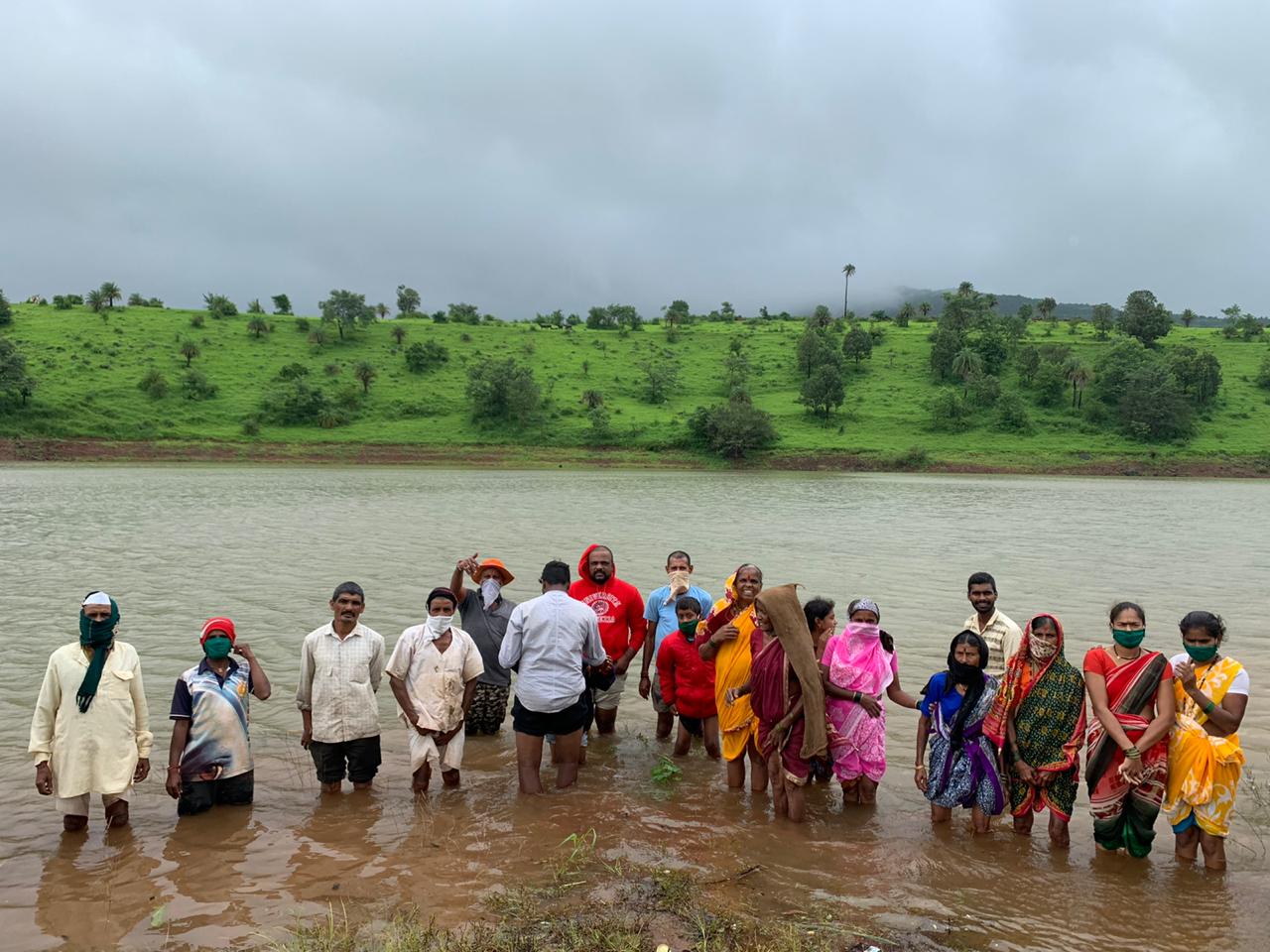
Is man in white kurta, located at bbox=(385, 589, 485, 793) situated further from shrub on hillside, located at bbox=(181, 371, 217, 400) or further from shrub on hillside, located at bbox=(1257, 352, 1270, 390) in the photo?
shrub on hillside, located at bbox=(1257, 352, 1270, 390)

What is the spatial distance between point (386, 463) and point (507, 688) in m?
46.5

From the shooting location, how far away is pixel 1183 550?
811 inches

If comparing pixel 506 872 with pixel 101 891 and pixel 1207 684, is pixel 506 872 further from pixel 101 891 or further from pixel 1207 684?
pixel 1207 684

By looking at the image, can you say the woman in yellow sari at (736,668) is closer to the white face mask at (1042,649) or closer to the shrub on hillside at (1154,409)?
the white face mask at (1042,649)

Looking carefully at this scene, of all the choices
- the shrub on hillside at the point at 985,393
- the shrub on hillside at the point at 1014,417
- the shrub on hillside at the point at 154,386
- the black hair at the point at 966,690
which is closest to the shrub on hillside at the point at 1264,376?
the shrub on hillside at the point at 1014,417

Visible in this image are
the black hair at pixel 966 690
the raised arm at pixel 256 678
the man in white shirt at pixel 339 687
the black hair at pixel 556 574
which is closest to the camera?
the black hair at pixel 966 690

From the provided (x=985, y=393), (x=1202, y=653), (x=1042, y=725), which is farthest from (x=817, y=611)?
(x=985, y=393)

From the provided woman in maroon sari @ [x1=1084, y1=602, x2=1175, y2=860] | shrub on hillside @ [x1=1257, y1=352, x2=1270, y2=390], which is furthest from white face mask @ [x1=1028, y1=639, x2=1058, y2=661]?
shrub on hillside @ [x1=1257, y1=352, x2=1270, y2=390]

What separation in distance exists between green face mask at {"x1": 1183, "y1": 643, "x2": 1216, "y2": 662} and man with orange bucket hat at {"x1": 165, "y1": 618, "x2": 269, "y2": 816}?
226 inches

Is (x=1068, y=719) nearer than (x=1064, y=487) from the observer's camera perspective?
Yes

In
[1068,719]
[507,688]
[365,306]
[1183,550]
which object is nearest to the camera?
[1068,719]

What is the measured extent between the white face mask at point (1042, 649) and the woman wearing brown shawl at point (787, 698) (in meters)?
1.35

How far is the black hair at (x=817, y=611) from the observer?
598 cm

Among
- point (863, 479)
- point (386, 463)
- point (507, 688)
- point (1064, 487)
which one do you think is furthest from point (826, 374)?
point (507, 688)
